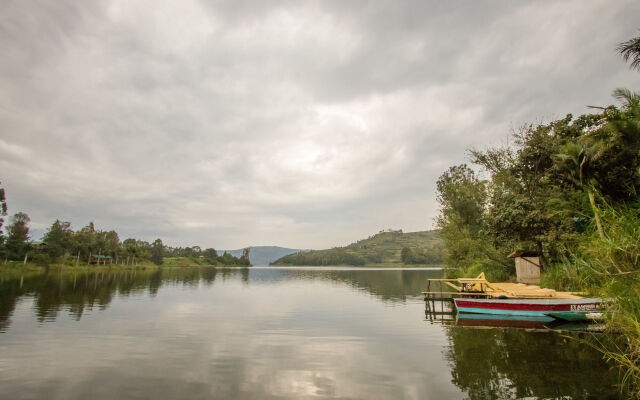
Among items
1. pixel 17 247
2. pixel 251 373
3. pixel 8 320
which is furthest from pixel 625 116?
pixel 17 247

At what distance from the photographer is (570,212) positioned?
22453 mm

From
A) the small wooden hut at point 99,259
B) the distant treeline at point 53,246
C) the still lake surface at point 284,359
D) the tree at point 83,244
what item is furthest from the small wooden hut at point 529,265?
the small wooden hut at point 99,259

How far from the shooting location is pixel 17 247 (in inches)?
3179

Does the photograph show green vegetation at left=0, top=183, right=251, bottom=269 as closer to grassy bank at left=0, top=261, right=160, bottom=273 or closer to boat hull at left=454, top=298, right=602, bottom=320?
grassy bank at left=0, top=261, right=160, bottom=273

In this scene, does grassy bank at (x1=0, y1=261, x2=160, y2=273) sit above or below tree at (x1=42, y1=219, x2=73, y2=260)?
below

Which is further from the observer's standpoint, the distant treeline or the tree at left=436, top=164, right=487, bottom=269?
the distant treeline

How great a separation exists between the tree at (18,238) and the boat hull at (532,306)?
99552 mm

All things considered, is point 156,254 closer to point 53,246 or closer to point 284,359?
point 53,246

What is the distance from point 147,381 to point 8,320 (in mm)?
18386

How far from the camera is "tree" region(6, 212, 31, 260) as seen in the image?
7956 centimetres

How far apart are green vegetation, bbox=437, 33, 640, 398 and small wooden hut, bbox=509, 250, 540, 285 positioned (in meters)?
0.71

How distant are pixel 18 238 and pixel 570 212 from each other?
11262 cm

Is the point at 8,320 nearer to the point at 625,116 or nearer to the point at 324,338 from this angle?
the point at 324,338

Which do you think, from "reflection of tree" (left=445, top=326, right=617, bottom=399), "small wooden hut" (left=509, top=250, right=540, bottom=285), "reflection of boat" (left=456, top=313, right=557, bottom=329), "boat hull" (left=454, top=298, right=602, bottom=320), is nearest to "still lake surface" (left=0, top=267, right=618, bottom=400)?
"reflection of tree" (left=445, top=326, right=617, bottom=399)
